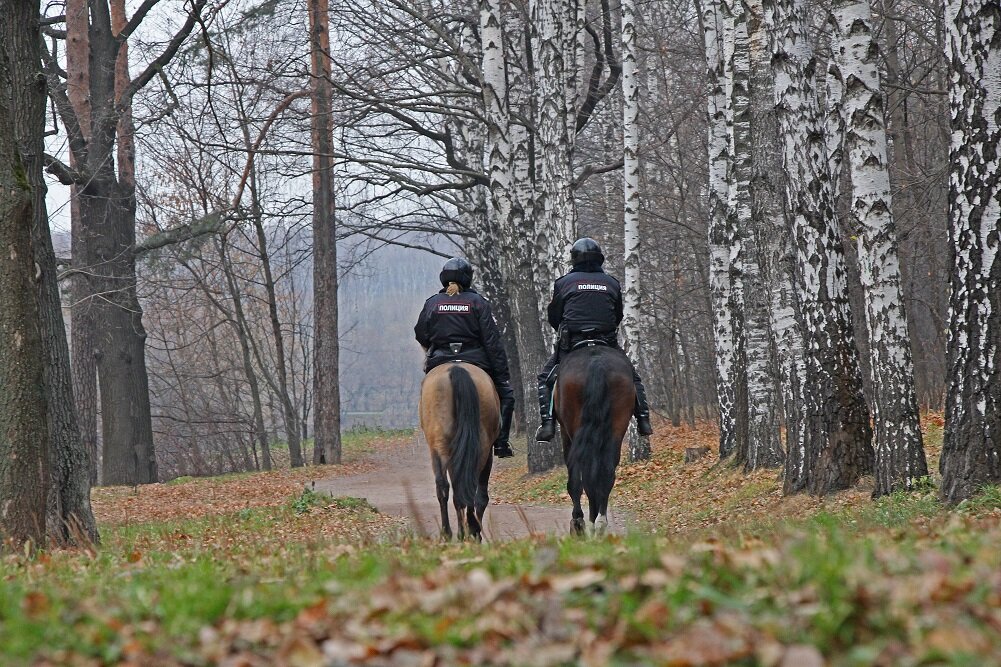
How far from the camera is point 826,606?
12.3 feet

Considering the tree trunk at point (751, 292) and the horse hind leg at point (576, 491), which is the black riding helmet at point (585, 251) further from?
the tree trunk at point (751, 292)

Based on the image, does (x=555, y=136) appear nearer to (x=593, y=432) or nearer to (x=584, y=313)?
(x=584, y=313)

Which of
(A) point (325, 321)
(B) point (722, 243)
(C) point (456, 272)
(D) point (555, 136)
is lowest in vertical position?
(C) point (456, 272)

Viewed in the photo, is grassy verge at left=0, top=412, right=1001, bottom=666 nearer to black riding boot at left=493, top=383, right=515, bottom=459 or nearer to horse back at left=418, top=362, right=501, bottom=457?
horse back at left=418, top=362, right=501, bottom=457

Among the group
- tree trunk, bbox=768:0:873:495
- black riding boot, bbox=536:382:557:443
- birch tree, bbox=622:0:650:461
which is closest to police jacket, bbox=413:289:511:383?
black riding boot, bbox=536:382:557:443

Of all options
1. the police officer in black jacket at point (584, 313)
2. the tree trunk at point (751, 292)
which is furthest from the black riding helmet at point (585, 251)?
the tree trunk at point (751, 292)

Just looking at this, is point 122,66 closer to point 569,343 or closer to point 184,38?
point 184,38

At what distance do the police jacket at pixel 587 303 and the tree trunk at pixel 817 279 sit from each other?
2.23 metres

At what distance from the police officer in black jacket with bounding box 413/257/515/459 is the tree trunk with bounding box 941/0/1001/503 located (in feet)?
13.9

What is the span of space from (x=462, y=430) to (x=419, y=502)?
915cm

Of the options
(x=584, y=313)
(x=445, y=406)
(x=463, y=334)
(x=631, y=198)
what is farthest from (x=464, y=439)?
(x=631, y=198)

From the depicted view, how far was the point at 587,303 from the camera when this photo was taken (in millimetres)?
10852

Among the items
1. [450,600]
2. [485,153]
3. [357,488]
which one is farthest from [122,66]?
[450,600]

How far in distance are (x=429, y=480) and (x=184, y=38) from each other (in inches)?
436
